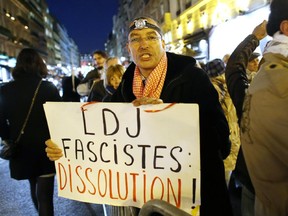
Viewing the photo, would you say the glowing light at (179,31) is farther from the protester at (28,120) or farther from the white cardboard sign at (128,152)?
the white cardboard sign at (128,152)

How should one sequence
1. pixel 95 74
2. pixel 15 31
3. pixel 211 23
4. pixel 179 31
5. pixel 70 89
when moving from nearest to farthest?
pixel 95 74
pixel 70 89
pixel 211 23
pixel 179 31
pixel 15 31

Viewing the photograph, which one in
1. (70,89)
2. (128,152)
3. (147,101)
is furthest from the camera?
(70,89)

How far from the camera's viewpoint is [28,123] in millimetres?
3123

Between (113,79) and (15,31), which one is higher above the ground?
(15,31)

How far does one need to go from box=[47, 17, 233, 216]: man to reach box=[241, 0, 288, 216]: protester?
0.45 meters

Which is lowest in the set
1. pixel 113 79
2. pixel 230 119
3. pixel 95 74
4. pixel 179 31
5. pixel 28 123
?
pixel 230 119

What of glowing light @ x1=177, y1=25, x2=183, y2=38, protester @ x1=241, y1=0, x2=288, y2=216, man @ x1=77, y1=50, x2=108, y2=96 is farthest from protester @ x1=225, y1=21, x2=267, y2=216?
glowing light @ x1=177, y1=25, x2=183, y2=38

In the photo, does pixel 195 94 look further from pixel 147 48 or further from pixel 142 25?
pixel 142 25

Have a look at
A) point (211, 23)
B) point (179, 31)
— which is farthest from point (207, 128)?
point (179, 31)

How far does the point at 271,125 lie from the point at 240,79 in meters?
0.78

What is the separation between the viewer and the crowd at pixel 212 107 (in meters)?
1.32

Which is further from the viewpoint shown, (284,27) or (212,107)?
(212,107)

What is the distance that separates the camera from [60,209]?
14.4 feet

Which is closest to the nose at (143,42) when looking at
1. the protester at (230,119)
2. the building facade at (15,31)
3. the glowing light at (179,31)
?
the protester at (230,119)
